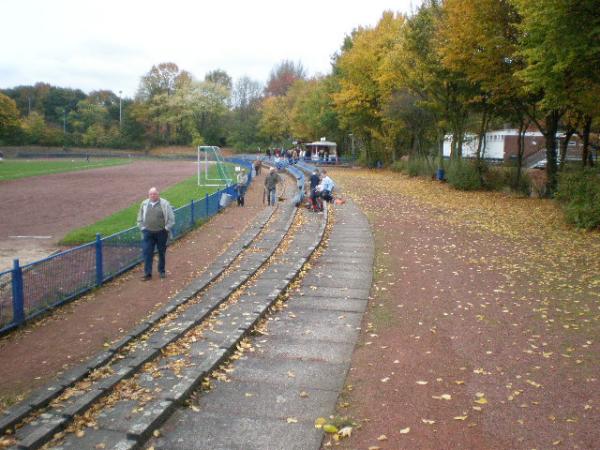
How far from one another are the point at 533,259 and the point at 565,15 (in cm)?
670

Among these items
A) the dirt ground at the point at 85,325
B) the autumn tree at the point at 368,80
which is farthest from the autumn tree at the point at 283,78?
the dirt ground at the point at 85,325

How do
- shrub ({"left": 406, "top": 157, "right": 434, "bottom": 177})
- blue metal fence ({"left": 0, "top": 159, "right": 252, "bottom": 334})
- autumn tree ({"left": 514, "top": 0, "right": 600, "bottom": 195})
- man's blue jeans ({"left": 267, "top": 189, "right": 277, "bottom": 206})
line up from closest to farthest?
blue metal fence ({"left": 0, "top": 159, "right": 252, "bottom": 334}), autumn tree ({"left": 514, "top": 0, "right": 600, "bottom": 195}), man's blue jeans ({"left": 267, "top": 189, "right": 277, "bottom": 206}), shrub ({"left": 406, "top": 157, "right": 434, "bottom": 177})

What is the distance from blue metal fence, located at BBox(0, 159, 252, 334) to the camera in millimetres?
9250

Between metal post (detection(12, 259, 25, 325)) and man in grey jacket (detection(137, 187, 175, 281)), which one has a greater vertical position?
man in grey jacket (detection(137, 187, 175, 281))

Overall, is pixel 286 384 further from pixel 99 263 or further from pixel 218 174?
pixel 218 174

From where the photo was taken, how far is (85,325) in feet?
31.2

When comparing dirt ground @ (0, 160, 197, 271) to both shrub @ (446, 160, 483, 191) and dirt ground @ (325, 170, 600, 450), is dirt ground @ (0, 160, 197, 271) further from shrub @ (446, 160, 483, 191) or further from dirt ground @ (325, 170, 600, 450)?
shrub @ (446, 160, 483, 191)

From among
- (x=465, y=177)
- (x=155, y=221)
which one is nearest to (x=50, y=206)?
(x=155, y=221)

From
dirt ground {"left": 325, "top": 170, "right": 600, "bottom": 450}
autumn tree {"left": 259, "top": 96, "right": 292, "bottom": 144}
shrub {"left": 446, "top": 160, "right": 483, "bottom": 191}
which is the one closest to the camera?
dirt ground {"left": 325, "top": 170, "right": 600, "bottom": 450}

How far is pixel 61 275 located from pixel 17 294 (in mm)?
1324

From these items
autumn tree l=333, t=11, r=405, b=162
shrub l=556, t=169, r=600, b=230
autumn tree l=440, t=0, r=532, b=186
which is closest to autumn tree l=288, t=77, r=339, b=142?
autumn tree l=333, t=11, r=405, b=162

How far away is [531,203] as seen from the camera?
79.4 ft

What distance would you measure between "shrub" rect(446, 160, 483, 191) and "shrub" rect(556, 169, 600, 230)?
35.2ft

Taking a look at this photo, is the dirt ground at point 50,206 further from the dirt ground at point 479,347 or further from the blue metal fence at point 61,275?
the dirt ground at point 479,347
